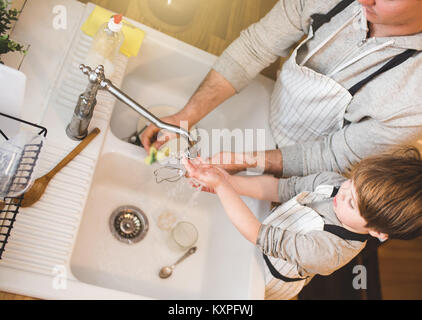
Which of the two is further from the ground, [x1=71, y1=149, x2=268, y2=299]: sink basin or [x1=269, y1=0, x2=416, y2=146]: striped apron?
[x1=269, y1=0, x2=416, y2=146]: striped apron

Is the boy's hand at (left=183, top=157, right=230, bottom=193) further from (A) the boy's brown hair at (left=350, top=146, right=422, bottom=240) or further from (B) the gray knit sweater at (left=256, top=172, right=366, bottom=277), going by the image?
(A) the boy's brown hair at (left=350, top=146, right=422, bottom=240)

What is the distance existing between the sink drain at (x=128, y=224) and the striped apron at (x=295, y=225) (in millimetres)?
465

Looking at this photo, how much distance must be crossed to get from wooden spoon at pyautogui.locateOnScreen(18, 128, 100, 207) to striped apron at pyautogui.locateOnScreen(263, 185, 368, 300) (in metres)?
0.61

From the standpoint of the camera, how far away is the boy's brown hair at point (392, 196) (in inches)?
34.4

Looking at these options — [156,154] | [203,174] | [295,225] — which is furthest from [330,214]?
[156,154]

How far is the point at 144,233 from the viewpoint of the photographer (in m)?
1.28

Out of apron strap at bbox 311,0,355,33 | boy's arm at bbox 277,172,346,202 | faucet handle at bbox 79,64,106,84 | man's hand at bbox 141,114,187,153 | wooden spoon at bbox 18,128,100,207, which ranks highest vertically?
apron strap at bbox 311,0,355,33

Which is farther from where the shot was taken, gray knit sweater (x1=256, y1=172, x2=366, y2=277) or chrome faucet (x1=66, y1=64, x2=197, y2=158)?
gray knit sweater (x1=256, y1=172, x2=366, y2=277)

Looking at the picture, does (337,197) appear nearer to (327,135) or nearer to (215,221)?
(327,135)

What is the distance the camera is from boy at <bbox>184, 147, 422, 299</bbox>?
0.88m

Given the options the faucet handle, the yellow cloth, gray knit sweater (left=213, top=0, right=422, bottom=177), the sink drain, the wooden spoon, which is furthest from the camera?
the sink drain

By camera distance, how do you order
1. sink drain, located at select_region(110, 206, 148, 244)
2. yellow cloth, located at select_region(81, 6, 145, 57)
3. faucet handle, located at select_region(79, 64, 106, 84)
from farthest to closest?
sink drain, located at select_region(110, 206, 148, 244) → yellow cloth, located at select_region(81, 6, 145, 57) → faucet handle, located at select_region(79, 64, 106, 84)

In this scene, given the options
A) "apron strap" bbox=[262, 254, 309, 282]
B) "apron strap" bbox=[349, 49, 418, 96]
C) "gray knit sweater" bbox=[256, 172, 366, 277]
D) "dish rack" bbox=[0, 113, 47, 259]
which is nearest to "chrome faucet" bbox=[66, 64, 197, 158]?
"dish rack" bbox=[0, 113, 47, 259]

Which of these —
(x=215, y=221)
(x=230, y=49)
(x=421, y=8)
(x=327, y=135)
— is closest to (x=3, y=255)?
(x=215, y=221)
